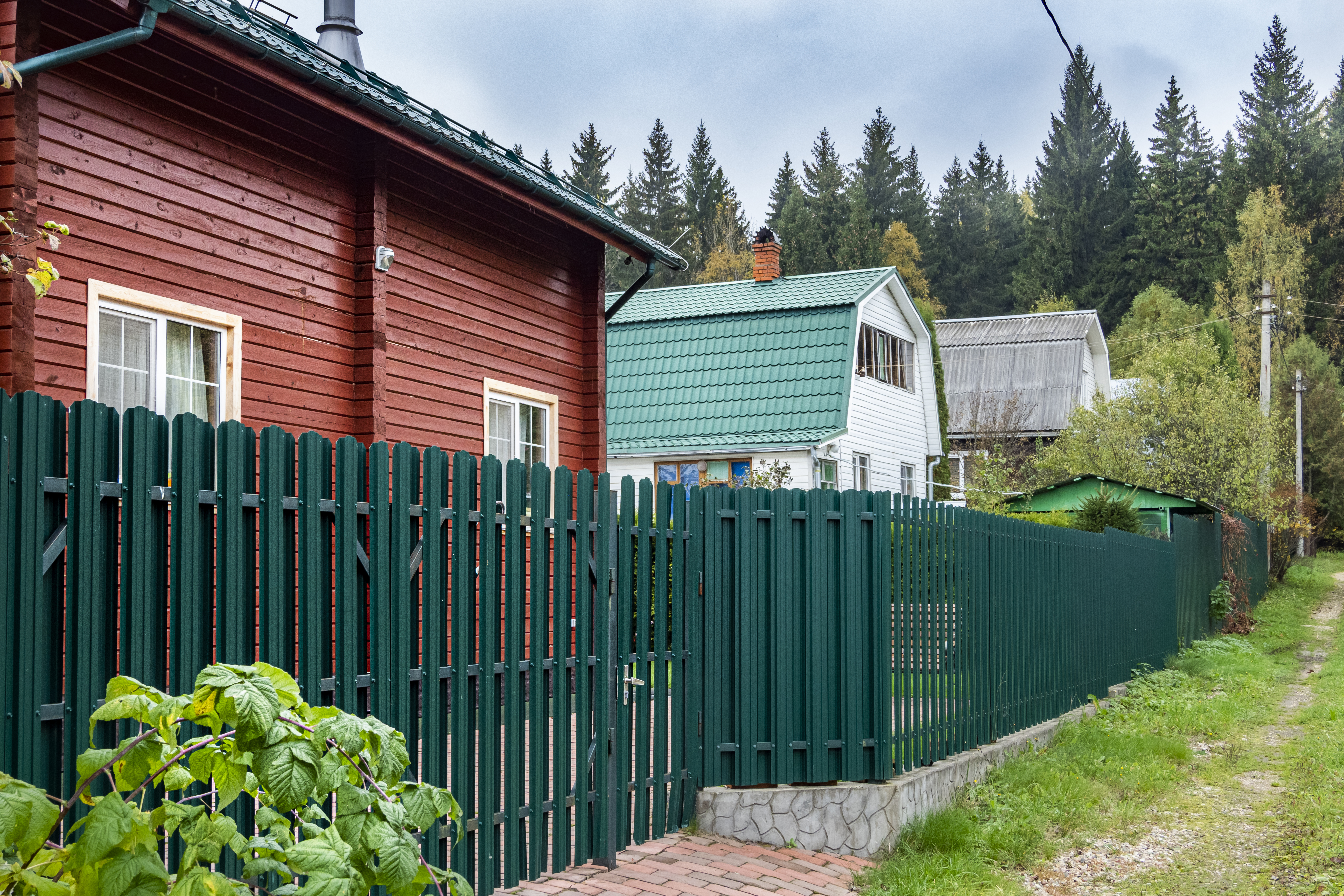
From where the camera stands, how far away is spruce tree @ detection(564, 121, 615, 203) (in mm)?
65375

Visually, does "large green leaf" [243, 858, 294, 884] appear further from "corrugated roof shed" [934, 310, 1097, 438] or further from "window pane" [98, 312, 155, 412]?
"corrugated roof shed" [934, 310, 1097, 438]

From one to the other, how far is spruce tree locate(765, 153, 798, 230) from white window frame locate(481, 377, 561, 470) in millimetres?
57255

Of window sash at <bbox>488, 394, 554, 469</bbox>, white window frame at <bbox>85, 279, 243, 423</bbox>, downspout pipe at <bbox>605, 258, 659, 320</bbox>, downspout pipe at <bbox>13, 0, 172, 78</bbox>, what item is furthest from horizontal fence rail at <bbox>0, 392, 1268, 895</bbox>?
downspout pipe at <bbox>605, 258, 659, 320</bbox>

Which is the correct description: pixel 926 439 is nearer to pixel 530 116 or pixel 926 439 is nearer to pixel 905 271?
pixel 905 271

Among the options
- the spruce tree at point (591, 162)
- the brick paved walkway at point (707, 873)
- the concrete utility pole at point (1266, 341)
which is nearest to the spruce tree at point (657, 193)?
the spruce tree at point (591, 162)

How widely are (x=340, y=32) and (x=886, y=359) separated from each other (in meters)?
15.6

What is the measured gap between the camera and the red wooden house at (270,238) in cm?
629

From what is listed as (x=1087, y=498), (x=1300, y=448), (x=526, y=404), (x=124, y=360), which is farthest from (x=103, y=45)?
(x=1300, y=448)

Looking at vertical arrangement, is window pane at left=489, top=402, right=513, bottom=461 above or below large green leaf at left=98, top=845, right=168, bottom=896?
above

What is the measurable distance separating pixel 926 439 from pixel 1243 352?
102ft

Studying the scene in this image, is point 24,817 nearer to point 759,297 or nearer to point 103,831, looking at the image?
point 103,831

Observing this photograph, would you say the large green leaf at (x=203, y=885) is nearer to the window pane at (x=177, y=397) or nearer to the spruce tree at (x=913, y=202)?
the window pane at (x=177, y=397)

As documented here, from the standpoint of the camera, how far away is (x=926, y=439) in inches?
1068

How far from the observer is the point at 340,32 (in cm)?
1160
